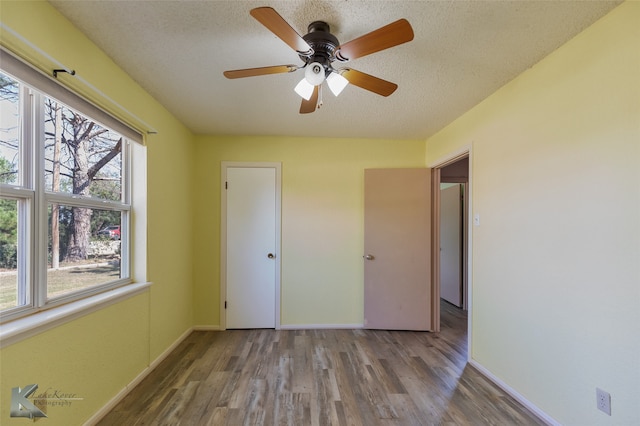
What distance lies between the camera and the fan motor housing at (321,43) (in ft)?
4.63

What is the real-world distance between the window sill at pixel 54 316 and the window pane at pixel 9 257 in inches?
4.5

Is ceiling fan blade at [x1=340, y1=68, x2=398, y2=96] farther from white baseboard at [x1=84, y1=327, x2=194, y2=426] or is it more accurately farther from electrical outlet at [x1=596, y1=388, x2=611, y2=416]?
white baseboard at [x1=84, y1=327, x2=194, y2=426]

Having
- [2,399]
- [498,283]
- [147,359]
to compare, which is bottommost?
[147,359]

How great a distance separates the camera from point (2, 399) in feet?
3.86

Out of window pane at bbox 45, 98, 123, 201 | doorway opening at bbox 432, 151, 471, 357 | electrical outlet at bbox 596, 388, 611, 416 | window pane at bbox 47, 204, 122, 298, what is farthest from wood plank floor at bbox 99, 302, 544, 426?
window pane at bbox 45, 98, 123, 201

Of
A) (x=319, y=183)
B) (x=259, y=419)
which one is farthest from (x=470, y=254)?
(x=259, y=419)

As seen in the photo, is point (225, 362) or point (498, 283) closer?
point (498, 283)

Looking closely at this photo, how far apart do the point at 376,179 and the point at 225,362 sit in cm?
249

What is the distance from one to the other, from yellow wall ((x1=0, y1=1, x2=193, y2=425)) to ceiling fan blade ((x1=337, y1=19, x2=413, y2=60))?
147cm

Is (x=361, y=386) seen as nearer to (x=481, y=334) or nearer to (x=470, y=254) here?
(x=481, y=334)

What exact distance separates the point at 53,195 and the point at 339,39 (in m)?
1.84

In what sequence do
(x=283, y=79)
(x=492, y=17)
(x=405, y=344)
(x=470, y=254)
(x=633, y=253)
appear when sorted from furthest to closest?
(x=405, y=344) < (x=470, y=254) < (x=283, y=79) < (x=492, y=17) < (x=633, y=253)

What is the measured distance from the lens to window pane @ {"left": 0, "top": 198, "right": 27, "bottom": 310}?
1272 millimetres

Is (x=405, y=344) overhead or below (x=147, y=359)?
below
